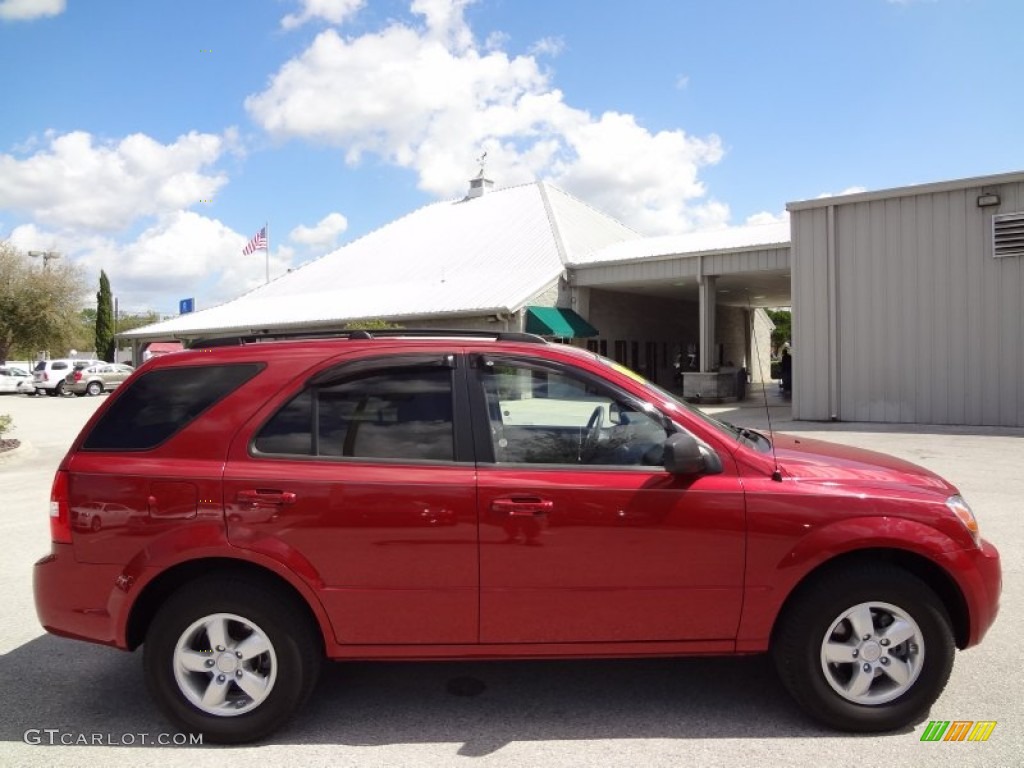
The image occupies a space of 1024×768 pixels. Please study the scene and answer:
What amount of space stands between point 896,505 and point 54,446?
49.3 feet

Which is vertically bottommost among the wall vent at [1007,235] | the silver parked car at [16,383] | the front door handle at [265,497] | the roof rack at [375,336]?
the front door handle at [265,497]

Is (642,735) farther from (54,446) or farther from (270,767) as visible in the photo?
(54,446)

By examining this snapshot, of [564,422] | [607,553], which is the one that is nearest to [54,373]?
[564,422]

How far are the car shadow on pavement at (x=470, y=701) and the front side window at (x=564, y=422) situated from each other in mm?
1212

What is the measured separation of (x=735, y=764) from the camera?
117 inches

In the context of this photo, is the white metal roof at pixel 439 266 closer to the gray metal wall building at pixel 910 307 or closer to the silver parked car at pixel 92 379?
the silver parked car at pixel 92 379

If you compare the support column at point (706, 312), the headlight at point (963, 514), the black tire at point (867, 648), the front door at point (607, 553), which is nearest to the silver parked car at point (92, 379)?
the support column at point (706, 312)

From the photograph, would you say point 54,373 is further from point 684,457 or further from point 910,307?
point 684,457

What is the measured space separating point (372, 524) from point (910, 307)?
16516 mm

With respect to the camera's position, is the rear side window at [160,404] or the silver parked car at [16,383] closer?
the rear side window at [160,404]

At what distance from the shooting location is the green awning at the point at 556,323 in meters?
22.9

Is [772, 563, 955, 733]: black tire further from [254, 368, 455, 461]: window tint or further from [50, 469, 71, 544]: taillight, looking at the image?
[50, 469, 71, 544]: taillight

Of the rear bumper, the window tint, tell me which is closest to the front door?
the window tint

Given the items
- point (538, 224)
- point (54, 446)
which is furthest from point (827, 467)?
point (538, 224)
